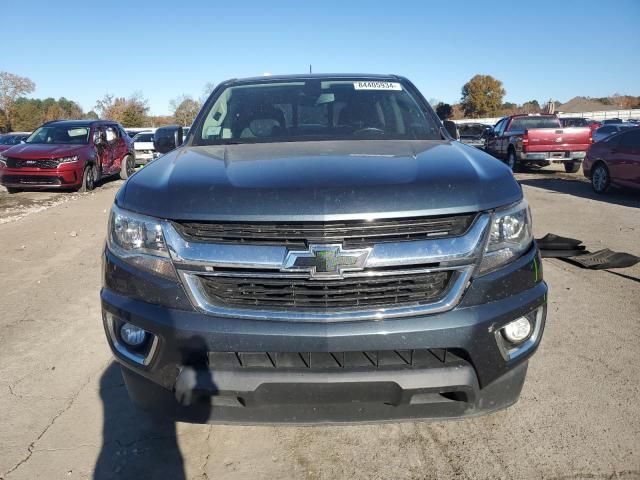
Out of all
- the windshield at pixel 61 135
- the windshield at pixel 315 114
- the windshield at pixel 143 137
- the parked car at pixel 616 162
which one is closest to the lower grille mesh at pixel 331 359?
the windshield at pixel 315 114

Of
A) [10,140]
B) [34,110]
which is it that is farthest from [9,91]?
[10,140]

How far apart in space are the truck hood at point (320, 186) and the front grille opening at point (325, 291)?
0.26m

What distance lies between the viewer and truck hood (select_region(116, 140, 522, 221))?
6.86ft

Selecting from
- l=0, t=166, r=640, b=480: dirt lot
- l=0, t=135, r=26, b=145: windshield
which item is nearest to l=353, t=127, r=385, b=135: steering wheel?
l=0, t=166, r=640, b=480: dirt lot

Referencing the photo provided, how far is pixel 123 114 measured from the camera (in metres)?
70.8

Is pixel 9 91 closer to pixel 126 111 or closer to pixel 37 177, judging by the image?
pixel 126 111

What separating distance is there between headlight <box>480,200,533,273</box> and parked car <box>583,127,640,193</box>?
964 centimetres

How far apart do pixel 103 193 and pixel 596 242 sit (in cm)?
1140

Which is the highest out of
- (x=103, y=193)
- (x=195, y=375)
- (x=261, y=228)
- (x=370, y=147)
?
(x=370, y=147)

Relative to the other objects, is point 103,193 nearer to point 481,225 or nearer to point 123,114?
point 481,225

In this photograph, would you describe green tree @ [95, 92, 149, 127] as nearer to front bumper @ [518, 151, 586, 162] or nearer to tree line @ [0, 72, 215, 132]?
tree line @ [0, 72, 215, 132]

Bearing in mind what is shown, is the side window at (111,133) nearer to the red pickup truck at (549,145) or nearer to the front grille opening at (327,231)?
the red pickup truck at (549,145)

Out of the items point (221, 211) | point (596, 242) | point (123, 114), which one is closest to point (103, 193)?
point (596, 242)

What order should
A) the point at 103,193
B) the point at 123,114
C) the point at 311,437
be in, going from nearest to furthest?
the point at 311,437 → the point at 103,193 → the point at 123,114
